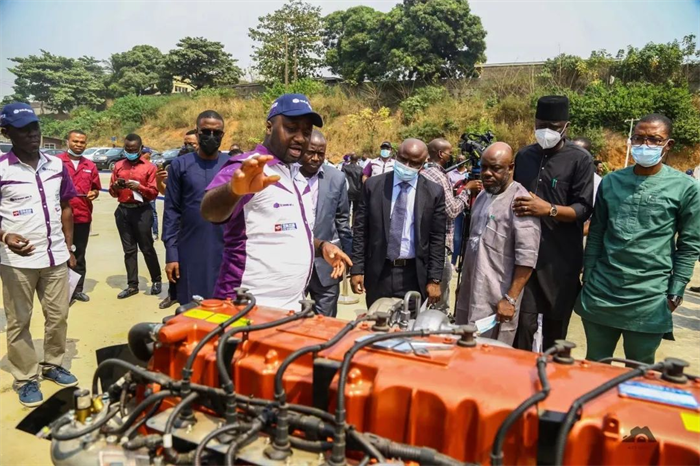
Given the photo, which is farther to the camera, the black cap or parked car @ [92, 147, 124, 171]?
parked car @ [92, 147, 124, 171]

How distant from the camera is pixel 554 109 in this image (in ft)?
9.91

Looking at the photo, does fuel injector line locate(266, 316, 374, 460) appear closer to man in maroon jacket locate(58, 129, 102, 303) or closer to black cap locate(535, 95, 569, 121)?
black cap locate(535, 95, 569, 121)

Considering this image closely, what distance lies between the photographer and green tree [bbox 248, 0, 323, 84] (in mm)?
36469

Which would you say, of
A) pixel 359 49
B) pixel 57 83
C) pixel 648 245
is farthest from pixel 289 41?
pixel 648 245

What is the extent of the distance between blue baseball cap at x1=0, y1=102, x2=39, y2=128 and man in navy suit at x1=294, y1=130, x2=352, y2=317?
5.94ft

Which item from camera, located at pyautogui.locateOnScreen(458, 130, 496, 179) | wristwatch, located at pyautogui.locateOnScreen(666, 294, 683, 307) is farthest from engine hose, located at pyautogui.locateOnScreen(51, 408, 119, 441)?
camera, located at pyautogui.locateOnScreen(458, 130, 496, 179)

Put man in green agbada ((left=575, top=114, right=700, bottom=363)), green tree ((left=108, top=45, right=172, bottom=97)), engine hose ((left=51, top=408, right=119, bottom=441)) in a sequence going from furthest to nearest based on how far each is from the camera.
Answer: green tree ((left=108, top=45, right=172, bottom=97))
man in green agbada ((left=575, top=114, right=700, bottom=363))
engine hose ((left=51, top=408, right=119, bottom=441))

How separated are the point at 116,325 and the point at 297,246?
11.1 feet

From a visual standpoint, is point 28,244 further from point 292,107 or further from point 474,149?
point 474,149

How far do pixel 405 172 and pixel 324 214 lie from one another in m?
0.71

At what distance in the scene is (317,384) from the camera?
1451 mm

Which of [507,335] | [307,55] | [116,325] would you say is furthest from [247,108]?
[507,335]

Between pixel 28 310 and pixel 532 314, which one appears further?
pixel 28 310

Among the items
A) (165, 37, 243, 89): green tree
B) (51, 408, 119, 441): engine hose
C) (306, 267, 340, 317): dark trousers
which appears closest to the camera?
(51, 408, 119, 441): engine hose
